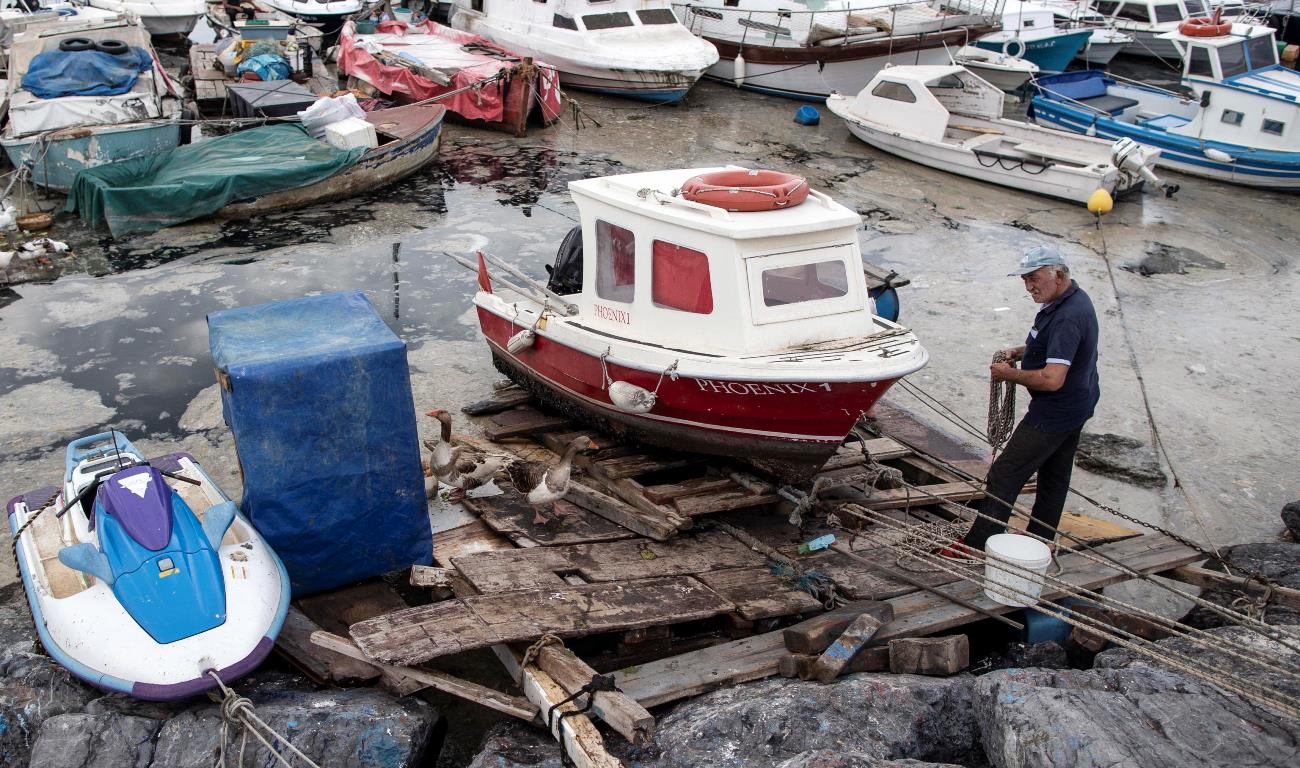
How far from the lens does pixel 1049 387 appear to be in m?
5.53

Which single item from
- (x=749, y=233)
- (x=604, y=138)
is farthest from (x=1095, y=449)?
(x=604, y=138)

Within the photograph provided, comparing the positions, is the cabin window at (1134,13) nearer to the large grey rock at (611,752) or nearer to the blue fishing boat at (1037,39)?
the blue fishing boat at (1037,39)

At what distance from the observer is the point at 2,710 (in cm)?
460

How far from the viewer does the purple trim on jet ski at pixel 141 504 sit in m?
4.83

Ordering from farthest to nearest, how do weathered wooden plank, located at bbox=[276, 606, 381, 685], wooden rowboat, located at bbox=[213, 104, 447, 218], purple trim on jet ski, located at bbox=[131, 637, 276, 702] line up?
wooden rowboat, located at bbox=[213, 104, 447, 218]
weathered wooden plank, located at bbox=[276, 606, 381, 685]
purple trim on jet ski, located at bbox=[131, 637, 276, 702]

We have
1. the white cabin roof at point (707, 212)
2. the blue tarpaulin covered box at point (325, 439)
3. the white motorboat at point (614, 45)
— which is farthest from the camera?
Result: the white motorboat at point (614, 45)

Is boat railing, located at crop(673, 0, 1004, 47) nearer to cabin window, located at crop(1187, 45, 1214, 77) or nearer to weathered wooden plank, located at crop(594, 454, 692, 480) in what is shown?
cabin window, located at crop(1187, 45, 1214, 77)

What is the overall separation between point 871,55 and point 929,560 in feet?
50.1

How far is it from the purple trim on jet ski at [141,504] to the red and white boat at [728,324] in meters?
2.75

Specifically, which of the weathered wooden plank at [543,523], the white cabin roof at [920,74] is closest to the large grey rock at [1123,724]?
the weathered wooden plank at [543,523]

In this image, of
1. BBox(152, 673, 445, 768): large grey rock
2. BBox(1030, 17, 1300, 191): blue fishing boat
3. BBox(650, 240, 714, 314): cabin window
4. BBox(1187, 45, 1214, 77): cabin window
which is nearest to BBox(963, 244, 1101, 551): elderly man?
BBox(650, 240, 714, 314): cabin window

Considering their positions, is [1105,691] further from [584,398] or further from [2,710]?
[2,710]

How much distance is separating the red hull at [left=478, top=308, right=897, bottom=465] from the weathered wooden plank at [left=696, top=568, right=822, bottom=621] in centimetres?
89

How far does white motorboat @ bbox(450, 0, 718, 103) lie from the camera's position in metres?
18.3
